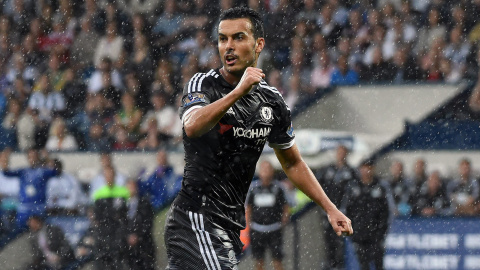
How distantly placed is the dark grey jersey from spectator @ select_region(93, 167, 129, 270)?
16.0 feet

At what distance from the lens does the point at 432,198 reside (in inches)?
357

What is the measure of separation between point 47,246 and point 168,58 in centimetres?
348

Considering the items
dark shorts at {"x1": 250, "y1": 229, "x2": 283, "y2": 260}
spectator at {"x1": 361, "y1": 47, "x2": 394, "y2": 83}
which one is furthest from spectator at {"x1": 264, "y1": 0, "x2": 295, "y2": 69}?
dark shorts at {"x1": 250, "y1": 229, "x2": 283, "y2": 260}

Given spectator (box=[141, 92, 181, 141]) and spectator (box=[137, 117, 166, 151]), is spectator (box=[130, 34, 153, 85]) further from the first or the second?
spectator (box=[137, 117, 166, 151])

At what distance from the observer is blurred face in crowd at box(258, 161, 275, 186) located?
8.66 metres

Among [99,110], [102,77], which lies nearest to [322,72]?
[99,110]

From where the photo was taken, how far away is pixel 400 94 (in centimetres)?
1008

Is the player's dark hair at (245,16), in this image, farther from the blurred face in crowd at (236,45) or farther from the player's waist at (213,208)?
the player's waist at (213,208)

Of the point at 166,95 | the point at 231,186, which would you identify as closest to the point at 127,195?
the point at 166,95

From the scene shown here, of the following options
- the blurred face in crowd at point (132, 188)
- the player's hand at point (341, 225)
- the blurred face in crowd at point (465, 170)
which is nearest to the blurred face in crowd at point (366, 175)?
the blurred face in crowd at point (465, 170)

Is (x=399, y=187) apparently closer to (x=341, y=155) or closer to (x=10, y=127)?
(x=341, y=155)

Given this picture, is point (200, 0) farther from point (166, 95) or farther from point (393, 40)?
point (393, 40)

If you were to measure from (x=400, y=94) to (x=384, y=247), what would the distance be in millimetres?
2222

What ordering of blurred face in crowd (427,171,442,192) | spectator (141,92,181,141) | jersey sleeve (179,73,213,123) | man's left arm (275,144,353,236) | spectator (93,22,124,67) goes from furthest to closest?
1. spectator (93,22,124,67)
2. spectator (141,92,181,141)
3. blurred face in crowd (427,171,442,192)
4. man's left arm (275,144,353,236)
5. jersey sleeve (179,73,213,123)
